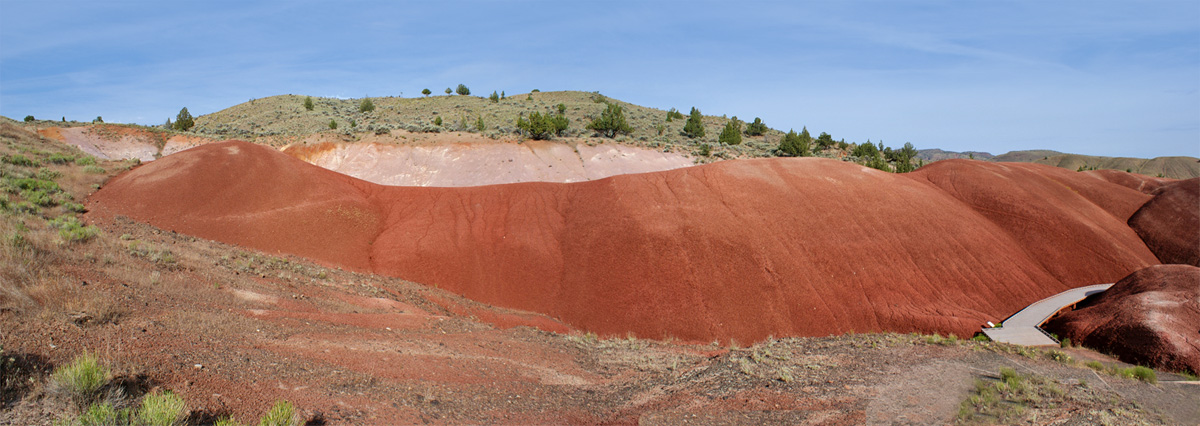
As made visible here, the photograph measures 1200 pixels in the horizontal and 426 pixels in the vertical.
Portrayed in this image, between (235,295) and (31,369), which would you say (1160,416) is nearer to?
(31,369)

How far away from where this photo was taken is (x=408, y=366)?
822 centimetres

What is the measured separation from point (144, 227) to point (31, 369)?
51.4 feet

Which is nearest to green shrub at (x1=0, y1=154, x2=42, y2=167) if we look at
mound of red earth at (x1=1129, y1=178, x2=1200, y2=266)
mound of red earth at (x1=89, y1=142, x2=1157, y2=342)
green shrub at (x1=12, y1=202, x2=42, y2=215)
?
mound of red earth at (x1=89, y1=142, x2=1157, y2=342)

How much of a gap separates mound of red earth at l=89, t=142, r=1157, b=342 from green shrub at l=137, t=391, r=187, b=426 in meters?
12.4

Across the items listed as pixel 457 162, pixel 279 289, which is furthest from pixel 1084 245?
pixel 457 162

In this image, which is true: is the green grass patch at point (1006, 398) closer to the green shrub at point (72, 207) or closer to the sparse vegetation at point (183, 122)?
the green shrub at point (72, 207)

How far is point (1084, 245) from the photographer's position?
2048 centimetres

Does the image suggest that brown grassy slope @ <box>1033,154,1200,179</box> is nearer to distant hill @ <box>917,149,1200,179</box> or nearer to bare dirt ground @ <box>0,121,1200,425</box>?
distant hill @ <box>917,149,1200,179</box>

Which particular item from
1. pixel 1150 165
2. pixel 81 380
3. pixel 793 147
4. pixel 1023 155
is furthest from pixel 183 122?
pixel 1023 155

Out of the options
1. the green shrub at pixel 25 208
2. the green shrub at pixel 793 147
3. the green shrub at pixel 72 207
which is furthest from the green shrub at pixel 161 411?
the green shrub at pixel 793 147

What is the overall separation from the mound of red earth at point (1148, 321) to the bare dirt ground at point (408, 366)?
0.66 m

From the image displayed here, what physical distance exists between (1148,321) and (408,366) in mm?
14520

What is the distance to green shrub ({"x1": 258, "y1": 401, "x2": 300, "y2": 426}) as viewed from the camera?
5.31 metres

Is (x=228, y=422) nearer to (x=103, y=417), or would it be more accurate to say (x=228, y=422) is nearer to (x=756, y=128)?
(x=103, y=417)
